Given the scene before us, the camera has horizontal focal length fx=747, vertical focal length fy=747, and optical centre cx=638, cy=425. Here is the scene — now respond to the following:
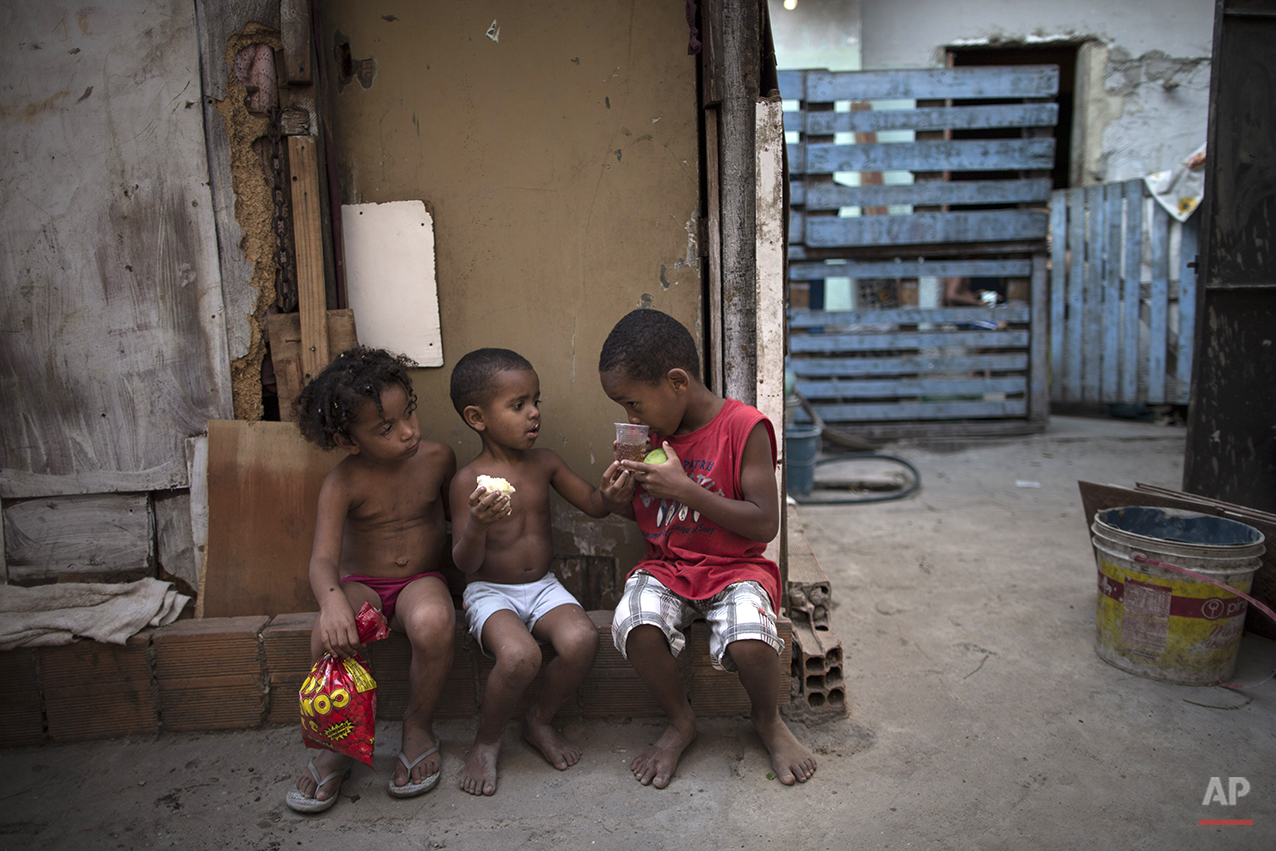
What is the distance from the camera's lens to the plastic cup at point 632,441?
2.13 metres

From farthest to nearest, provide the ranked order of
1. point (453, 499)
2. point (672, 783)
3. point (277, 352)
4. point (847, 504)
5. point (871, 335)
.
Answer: point (871, 335) → point (847, 504) → point (277, 352) → point (453, 499) → point (672, 783)

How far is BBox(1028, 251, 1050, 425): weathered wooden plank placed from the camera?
23.6 feet

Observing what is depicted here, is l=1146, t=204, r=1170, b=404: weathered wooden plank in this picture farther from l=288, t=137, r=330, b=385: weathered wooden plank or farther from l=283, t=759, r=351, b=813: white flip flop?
l=283, t=759, r=351, b=813: white flip flop

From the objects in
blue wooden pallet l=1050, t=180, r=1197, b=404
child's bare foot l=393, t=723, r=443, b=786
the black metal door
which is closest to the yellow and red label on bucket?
the black metal door

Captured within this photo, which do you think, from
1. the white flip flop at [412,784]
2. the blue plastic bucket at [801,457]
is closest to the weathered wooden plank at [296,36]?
the white flip flop at [412,784]

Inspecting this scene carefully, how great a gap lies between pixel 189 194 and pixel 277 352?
62 cm

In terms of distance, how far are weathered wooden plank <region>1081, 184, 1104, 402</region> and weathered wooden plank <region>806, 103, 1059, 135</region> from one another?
1332mm

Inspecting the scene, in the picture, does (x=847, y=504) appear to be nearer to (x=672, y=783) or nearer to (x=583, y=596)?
(x=583, y=596)

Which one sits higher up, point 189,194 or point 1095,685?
point 189,194

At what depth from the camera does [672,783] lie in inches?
85.0

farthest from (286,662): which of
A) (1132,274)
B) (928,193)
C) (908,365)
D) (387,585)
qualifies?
(1132,274)

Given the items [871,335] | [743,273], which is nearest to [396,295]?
[743,273]

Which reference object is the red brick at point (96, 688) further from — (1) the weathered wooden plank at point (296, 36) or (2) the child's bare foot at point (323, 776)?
(1) the weathered wooden plank at point (296, 36)

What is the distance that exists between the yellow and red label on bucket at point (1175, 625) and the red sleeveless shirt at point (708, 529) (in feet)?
4.50
